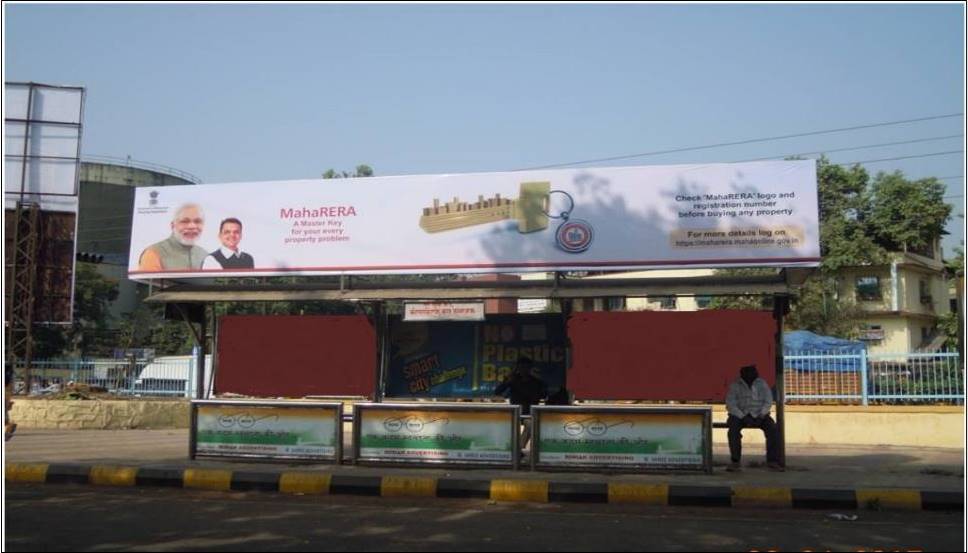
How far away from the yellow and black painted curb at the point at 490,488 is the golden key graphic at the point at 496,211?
304 centimetres

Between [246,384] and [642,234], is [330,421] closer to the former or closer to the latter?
[246,384]

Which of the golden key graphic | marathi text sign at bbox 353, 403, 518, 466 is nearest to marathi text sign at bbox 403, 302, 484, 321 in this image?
the golden key graphic

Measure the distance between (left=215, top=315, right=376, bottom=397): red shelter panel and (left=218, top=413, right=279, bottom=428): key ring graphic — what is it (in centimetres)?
106

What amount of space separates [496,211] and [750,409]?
388 cm

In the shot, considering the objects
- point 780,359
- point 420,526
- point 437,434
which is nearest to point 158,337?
point 437,434

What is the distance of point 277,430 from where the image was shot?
1217cm

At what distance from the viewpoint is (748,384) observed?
11.8 meters

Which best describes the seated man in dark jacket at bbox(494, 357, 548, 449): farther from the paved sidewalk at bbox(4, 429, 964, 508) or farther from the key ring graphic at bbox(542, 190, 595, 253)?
the key ring graphic at bbox(542, 190, 595, 253)

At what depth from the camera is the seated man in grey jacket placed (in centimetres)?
1173

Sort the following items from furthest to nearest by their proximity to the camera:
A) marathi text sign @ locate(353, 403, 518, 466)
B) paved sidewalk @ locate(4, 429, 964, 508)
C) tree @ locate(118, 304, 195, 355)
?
tree @ locate(118, 304, 195, 355)
marathi text sign @ locate(353, 403, 518, 466)
paved sidewalk @ locate(4, 429, 964, 508)

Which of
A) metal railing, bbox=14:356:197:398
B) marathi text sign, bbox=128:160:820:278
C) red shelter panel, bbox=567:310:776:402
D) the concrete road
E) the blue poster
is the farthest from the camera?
metal railing, bbox=14:356:197:398

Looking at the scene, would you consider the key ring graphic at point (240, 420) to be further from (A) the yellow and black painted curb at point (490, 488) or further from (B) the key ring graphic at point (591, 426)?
(B) the key ring graphic at point (591, 426)

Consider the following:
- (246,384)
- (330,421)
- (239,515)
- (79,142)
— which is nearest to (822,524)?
(239,515)

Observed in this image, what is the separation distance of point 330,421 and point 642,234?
444 cm
